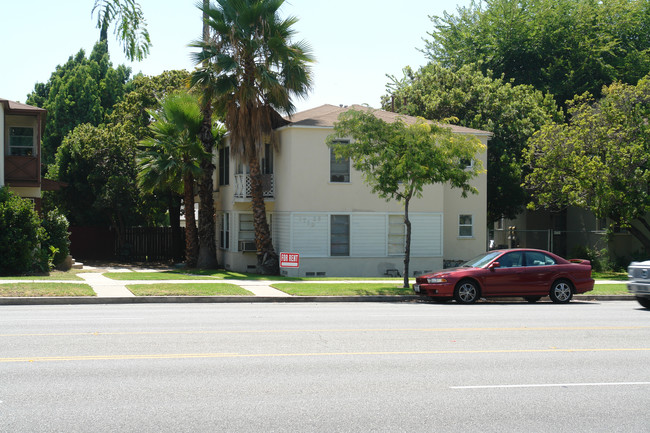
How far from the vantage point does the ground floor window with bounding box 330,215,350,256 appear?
28.6 meters

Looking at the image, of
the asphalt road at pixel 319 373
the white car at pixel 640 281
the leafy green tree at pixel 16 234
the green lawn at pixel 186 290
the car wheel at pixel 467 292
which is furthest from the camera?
the leafy green tree at pixel 16 234

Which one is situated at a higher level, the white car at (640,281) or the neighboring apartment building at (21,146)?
the neighboring apartment building at (21,146)

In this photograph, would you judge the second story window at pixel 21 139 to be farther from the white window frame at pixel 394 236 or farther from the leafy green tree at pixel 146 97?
the white window frame at pixel 394 236

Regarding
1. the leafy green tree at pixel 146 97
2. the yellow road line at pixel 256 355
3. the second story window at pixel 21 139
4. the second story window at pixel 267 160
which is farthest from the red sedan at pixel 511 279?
the leafy green tree at pixel 146 97

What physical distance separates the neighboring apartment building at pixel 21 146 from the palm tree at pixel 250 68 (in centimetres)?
762

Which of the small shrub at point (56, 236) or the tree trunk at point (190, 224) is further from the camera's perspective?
the tree trunk at point (190, 224)

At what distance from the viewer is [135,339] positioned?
11.3 meters

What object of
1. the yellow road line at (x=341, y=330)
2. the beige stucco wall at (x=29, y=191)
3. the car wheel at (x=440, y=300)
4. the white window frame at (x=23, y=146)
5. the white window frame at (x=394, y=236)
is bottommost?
the car wheel at (x=440, y=300)

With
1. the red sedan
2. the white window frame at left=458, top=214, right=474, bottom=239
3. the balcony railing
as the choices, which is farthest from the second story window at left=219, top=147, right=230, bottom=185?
the red sedan

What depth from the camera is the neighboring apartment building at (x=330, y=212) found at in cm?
2811

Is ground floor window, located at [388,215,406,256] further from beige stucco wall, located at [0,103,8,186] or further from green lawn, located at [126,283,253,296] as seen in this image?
beige stucco wall, located at [0,103,8,186]

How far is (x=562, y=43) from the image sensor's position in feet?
151

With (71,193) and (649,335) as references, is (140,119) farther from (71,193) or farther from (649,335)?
(649,335)

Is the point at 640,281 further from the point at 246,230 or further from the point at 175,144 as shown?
the point at 175,144
